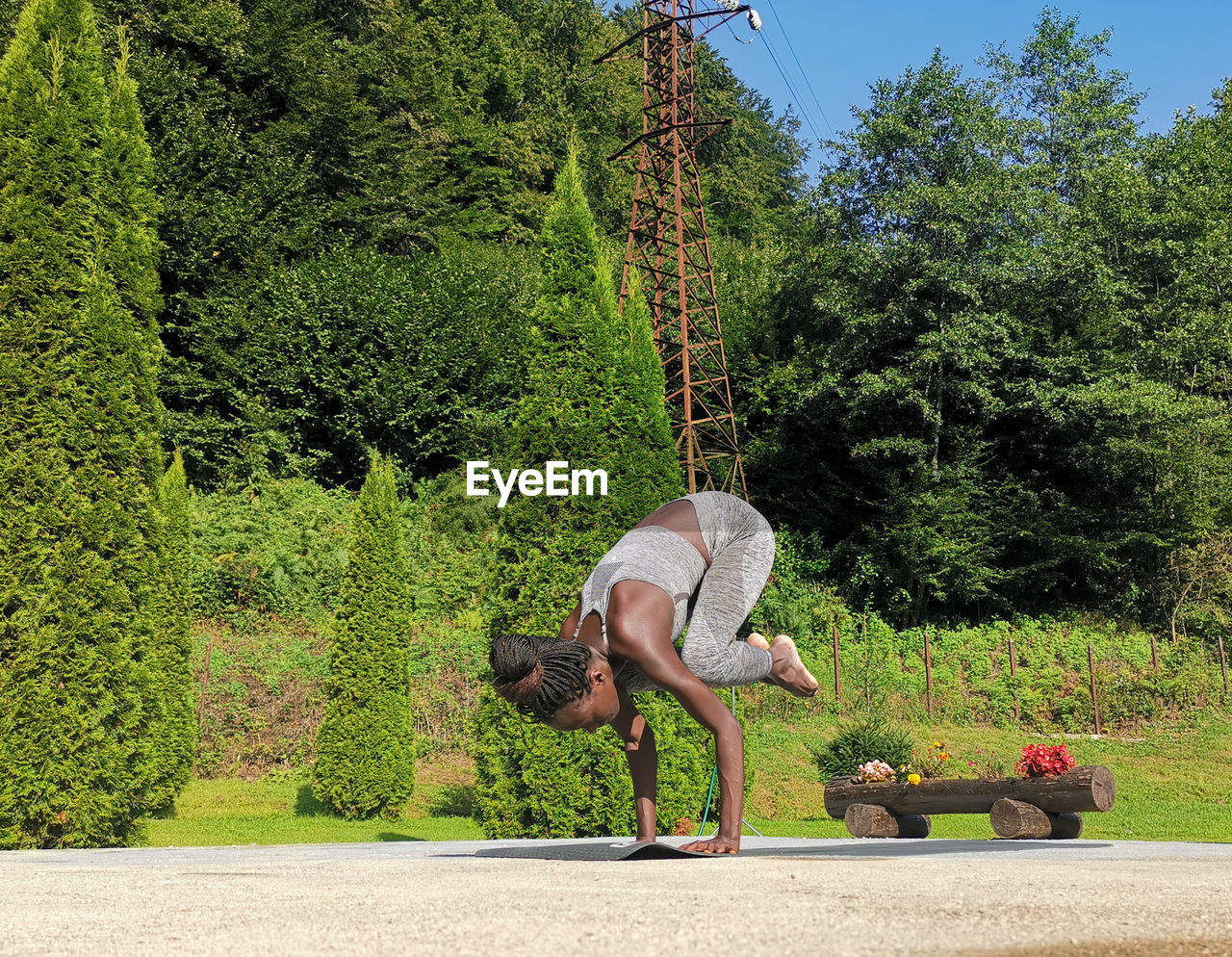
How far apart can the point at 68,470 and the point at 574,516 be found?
4.04 metres

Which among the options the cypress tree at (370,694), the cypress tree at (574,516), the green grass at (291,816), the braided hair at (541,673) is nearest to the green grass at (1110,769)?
the cypress tree at (574,516)

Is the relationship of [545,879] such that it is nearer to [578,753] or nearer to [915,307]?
[578,753]

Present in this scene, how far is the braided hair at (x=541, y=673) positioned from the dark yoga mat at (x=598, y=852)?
0.78 meters

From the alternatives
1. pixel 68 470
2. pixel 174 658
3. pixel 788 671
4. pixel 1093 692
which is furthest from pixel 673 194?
pixel 788 671

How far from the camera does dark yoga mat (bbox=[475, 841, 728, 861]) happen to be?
469 centimetres

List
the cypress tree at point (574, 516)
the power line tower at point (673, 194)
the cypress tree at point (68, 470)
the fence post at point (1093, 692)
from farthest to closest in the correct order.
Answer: the power line tower at point (673, 194) < the fence post at point (1093, 692) < the cypress tree at point (574, 516) < the cypress tree at point (68, 470)

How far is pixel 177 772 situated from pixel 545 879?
38.2 feet

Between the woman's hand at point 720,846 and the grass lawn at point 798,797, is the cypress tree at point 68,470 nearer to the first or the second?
the grass lawn at point 798,797

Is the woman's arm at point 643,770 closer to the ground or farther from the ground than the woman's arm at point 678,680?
closer to the ground

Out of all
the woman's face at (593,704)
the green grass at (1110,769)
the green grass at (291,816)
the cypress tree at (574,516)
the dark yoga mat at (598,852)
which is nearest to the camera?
the woman's face at (593,704)

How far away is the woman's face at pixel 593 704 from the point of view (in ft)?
14.9

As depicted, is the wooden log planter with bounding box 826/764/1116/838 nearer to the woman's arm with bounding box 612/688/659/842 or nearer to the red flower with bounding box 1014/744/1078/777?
the red flower with bounding box 1014/744/1078/777

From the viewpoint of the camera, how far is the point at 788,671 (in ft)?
16.9

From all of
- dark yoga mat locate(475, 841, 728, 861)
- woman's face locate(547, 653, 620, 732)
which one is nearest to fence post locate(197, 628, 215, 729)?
dark yoga mat locate(475, 841, 728, 861)
